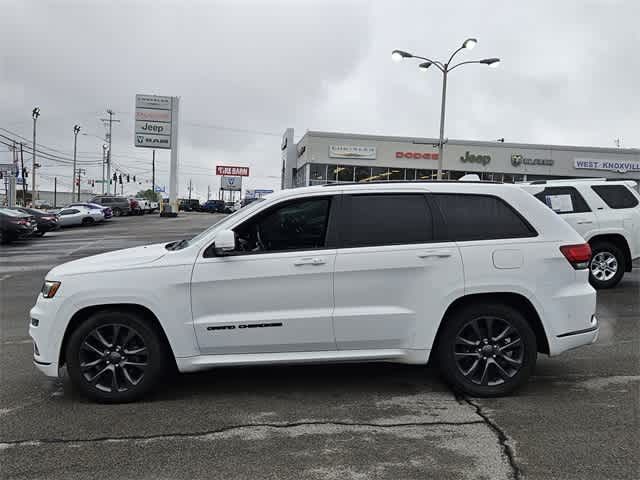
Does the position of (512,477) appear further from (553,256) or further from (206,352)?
(206,352)

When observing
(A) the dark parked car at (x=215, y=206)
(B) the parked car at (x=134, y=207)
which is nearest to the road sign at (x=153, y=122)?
(B) the parked car at (x=134, y=207)

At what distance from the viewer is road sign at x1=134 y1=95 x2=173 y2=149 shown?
46594 mm

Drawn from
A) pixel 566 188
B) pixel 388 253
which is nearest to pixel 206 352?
pixel 388 253

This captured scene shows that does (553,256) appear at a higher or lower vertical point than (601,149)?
lower

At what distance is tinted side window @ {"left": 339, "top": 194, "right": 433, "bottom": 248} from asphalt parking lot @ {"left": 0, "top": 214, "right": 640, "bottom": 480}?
134cm

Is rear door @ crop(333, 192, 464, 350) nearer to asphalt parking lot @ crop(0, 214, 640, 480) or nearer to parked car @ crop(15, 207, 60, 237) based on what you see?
asphalt parking lot @ crop(0, 214, 640, 480)

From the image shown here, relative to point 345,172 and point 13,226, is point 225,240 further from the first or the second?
point 345,172

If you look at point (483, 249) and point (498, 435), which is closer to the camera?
point (498, 435)

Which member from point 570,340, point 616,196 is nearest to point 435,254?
point 570,340

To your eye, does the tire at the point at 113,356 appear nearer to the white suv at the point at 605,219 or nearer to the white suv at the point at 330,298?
the white suv at the point at 330,298

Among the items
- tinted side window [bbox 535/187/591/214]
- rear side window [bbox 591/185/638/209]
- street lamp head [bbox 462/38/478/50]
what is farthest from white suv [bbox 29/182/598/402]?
street lamp head [bbox 462/38/478/50]

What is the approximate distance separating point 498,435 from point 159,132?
154 ft

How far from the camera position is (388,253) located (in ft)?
14.6

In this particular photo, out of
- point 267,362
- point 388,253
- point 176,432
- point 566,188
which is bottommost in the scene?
point 176,432
